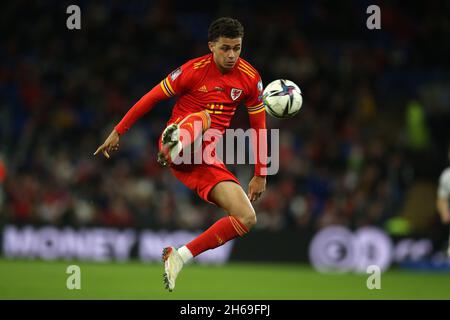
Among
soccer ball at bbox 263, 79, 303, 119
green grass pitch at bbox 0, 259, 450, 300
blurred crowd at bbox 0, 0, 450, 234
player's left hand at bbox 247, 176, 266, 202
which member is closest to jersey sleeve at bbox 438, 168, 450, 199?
green grass pitch at bbox 0, 259, 450, 300

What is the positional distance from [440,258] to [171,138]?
26.9 feet

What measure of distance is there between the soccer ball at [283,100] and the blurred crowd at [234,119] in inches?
282

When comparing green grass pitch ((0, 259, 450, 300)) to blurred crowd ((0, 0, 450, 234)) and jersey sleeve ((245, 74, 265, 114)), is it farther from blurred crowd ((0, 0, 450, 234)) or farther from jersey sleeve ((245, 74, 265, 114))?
jersey sleeve ((245, 74, 265, 114))

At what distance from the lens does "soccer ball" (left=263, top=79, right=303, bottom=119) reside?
6547 millimetres

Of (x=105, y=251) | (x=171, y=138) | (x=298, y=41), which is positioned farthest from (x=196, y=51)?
(x=171, y=138)

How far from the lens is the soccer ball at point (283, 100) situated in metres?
6.55

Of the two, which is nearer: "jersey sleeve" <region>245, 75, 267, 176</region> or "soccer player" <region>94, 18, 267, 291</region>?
"soccer player" <region>94, 18, 267, 291</region>

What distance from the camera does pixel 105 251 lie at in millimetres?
14148

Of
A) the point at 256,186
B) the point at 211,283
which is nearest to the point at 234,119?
the point at 211,283

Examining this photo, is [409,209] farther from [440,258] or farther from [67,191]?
[67,191]

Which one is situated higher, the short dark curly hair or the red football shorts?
the short dark curly hair

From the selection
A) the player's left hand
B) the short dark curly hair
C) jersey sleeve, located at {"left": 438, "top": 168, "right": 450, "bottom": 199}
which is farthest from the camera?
jersey sleeve, located at {"left": 438, "top": 168, "right": 450, "bottom": 199}

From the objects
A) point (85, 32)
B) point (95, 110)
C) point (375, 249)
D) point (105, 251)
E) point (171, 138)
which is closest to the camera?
point (171, 138)

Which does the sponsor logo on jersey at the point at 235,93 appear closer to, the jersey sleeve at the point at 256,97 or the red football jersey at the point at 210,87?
the red football jersey at the point at 210,87
